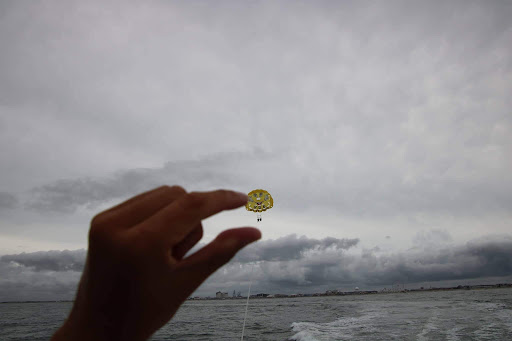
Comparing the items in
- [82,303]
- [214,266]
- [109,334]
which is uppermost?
[214,266]

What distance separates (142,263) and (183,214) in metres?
0.26

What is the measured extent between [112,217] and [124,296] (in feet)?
1.21

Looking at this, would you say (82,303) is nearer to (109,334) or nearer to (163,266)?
(109,334)

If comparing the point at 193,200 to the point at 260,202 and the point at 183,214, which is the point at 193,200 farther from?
the point at 260,202

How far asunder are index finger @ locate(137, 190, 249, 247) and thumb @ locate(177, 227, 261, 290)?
0.60ft

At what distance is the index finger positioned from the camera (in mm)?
1251

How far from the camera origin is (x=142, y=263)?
127 cm

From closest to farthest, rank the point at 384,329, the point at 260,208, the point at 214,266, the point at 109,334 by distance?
the point at 109,334 < the point at 214,266 < the point at 260,208 < the point at 384,329

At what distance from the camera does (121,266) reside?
126cm

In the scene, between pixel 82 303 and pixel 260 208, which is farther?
pixel 260 208

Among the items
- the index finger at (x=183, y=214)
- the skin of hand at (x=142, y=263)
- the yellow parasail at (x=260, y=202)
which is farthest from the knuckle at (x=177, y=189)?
the yellow parasail at (x=260, y=202)

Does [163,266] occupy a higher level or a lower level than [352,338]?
higher

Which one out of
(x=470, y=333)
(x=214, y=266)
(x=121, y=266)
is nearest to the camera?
(x=121, y=266)

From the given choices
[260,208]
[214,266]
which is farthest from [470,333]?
[214,266]
